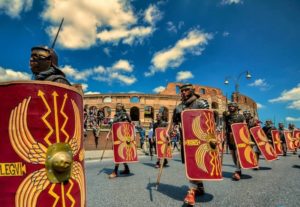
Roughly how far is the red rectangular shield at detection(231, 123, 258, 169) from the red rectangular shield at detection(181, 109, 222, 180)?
7.77 feet

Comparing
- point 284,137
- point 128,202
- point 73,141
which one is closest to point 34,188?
point 73,141

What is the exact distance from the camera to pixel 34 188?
5.14 ft

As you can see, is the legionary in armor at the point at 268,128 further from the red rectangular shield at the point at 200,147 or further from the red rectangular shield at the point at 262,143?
the red rectangular shield at the point at 200,147

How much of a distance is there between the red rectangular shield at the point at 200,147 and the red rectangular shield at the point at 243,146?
2369mm

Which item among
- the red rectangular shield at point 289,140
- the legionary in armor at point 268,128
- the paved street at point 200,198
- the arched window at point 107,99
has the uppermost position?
the arched window at point 107,99

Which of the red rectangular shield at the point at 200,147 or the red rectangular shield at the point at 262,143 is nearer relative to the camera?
the red rectangular shield at the point at 200,147

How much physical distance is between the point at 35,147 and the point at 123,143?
5217 millimetres

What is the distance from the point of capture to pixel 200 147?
3850 millimetres

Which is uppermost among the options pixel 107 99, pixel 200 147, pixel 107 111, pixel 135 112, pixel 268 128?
Result: pixel 107 99

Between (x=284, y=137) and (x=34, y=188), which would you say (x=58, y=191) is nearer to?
(x=34, y=188)

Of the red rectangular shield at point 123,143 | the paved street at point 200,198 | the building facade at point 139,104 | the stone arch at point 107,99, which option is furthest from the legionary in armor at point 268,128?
the stone arch at point 107,99

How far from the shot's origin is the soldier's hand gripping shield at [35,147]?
5.14 ft

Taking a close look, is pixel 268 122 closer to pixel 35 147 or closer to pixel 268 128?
pixel 268 128

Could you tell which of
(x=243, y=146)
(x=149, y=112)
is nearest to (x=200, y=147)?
(x=243, y=146)
